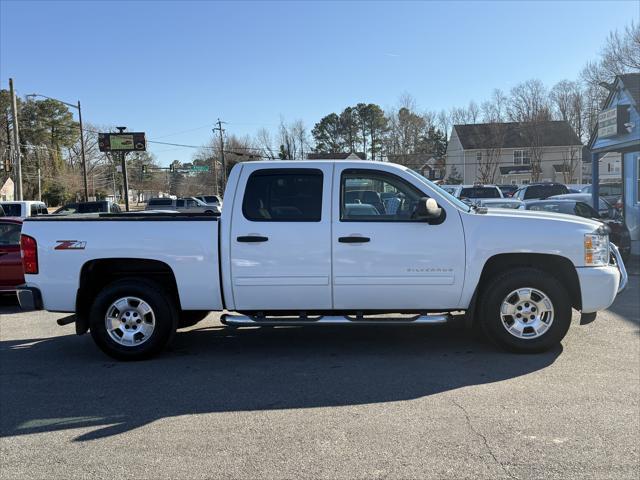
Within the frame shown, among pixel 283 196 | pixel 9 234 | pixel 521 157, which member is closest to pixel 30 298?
pixel 283 196

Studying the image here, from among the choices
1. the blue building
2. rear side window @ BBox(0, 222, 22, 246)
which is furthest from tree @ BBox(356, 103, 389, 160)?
rear side window @ BBox(0, 222, 22, 246)

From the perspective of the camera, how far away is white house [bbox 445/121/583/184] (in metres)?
52.2

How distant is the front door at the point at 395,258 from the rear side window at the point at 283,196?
269mm

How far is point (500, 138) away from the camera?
177 feet

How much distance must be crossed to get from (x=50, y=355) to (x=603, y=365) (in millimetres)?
5914

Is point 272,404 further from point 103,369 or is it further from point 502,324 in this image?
point 502,324

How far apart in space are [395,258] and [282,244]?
3.75 ft

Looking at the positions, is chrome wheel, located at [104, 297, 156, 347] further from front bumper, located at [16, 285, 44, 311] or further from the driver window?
the driver window

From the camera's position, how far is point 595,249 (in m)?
5.38

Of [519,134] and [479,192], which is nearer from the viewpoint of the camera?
[479,192]

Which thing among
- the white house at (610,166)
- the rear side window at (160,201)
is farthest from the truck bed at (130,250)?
the white house at (610,166)

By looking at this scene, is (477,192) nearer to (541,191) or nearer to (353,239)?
(541,191)

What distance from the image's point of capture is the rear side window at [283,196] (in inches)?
214

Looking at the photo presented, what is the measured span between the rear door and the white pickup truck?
0.01 meters
